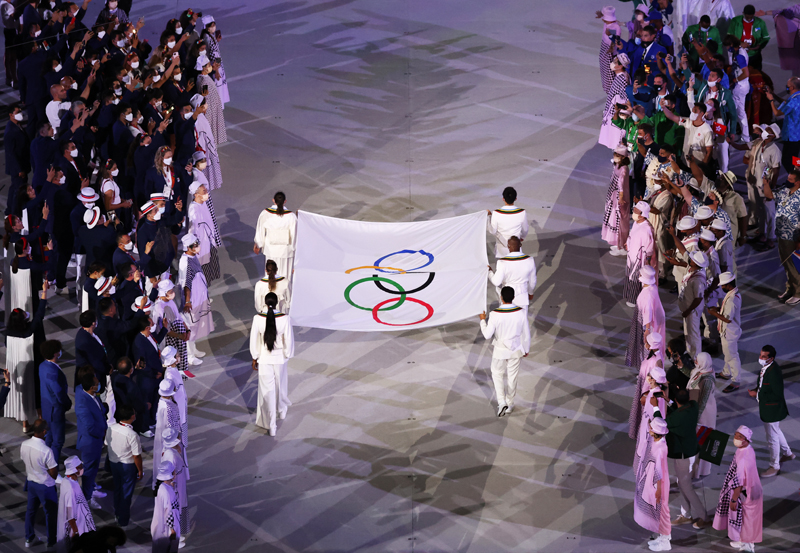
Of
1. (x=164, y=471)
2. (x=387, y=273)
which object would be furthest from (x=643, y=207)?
(x=164, y=471)

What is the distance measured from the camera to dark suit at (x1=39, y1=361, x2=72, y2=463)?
12922 mm

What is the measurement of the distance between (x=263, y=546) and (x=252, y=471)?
1.27 meters

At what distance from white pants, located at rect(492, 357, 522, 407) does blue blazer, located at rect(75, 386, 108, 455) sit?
4594 millimetres

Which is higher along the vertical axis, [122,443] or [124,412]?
[124,412]

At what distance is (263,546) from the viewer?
501 inches

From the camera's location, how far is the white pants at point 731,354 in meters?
14.7

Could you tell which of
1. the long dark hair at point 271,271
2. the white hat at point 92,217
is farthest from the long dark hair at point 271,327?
the white hat at point 92,217

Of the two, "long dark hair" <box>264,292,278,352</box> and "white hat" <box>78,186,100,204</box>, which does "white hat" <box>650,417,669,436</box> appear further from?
"white hat" <box>78,186,100,204</box>

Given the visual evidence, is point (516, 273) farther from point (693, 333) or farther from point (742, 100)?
point (742, 100)

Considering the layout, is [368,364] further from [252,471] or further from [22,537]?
[22,537]

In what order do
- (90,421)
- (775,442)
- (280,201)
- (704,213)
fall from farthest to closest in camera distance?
(280,201) → (704,213) → (775,442) → (90,421)

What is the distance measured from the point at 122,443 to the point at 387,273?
4.37 metres

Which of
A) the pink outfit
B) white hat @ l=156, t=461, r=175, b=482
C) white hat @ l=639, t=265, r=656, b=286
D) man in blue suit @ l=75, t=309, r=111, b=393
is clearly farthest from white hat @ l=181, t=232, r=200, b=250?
the pink outfit

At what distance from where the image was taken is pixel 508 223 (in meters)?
15.9
